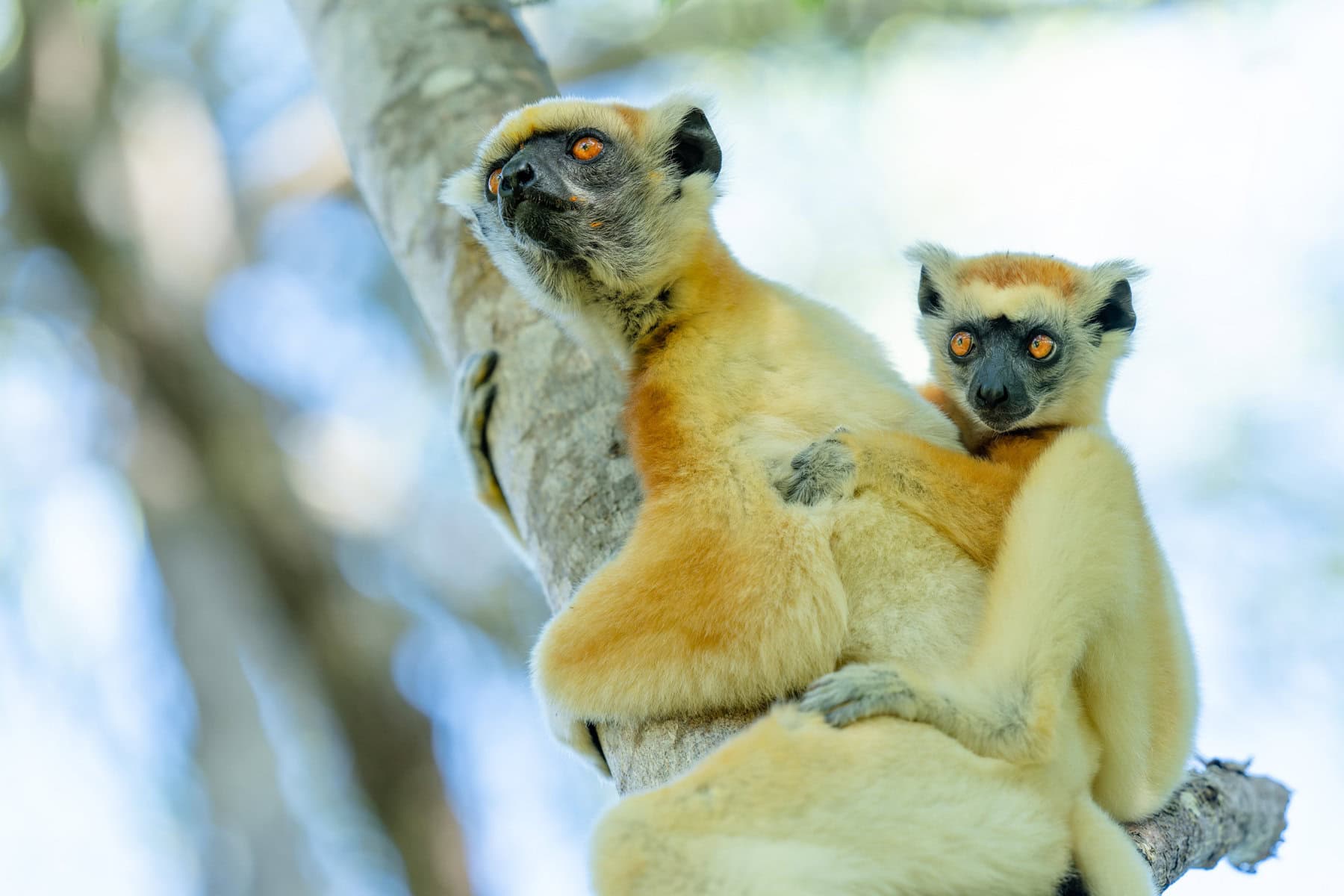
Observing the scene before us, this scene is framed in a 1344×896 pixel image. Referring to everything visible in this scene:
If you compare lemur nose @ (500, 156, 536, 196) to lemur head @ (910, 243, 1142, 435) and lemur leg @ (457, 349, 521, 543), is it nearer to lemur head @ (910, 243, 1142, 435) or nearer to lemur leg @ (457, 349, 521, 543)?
lemur leg @ (457, 349, 521, 543)

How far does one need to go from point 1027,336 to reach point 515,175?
6.03 ft

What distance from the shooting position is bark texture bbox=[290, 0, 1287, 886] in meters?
3.06

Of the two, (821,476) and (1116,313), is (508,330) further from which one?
(1116,313)

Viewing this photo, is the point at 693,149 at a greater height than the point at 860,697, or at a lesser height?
greater

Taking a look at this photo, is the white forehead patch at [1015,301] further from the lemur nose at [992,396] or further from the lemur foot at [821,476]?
the lemur foot at [821,476]

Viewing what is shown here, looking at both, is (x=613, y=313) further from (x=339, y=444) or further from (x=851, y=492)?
(x=339, y=444)

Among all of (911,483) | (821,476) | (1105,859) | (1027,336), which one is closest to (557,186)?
(821,476)

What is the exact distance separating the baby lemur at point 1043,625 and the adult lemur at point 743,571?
5cm

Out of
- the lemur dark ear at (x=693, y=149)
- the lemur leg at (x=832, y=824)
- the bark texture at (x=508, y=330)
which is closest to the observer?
the lemur leg at (x=832, y=824)

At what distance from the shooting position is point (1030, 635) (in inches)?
97.3

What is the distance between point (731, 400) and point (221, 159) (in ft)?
28.9

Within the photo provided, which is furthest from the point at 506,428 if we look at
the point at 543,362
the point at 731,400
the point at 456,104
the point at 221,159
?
the point at 221,159

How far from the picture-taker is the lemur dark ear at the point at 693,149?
12.2 feet

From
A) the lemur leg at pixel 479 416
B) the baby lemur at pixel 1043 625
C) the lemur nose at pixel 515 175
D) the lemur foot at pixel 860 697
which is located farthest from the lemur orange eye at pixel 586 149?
the lemur foot at pixel 860 697
